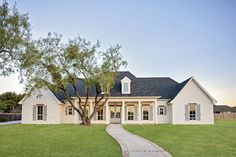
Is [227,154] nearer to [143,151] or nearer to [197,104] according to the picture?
[143,151]

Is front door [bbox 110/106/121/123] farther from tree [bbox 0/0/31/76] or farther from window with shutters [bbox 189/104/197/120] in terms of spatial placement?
tree [bbox 0/0/31/76]

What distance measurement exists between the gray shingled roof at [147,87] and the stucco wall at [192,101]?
0.96m

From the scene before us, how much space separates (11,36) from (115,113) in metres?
20.5

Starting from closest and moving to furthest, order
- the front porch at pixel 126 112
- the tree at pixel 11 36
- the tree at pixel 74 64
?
1. the tree at pixel 11 36
2. the tree at pixel 74 64
3. the front porch at pixel 126 112

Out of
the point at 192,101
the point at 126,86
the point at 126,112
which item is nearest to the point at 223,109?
the point at 192,101

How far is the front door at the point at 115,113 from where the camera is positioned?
129 ft

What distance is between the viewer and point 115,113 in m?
39.5

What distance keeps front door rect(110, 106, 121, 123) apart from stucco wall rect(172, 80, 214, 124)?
7.31 metres

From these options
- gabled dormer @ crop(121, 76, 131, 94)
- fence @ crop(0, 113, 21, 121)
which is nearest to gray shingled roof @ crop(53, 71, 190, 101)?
gabled dormer @ crop(121, 76, 131, 94)

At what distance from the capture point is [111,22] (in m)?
24.7

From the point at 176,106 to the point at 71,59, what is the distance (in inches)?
552

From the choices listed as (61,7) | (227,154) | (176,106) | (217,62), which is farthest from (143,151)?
(176,106)

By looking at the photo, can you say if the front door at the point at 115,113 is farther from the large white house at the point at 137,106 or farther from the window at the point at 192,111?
the window at the point at 192,111

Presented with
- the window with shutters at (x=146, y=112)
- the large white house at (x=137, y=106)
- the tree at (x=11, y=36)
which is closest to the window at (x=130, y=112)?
the large white house at (x=137, y=106)
